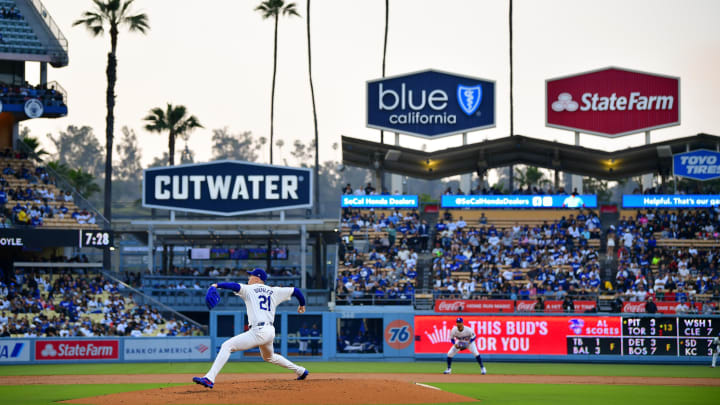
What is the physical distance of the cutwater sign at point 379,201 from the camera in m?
48.6

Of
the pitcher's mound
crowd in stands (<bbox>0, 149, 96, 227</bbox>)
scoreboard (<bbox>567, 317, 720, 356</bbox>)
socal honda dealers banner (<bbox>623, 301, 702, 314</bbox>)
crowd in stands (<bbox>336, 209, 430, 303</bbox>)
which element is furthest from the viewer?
crowd in stands (<bbox>0, 149, 96, 227</bbox>)

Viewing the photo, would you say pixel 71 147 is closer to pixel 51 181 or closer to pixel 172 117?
pixel 172 117

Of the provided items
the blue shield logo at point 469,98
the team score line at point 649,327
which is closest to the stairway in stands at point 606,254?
the blue shield logo at point 469,98

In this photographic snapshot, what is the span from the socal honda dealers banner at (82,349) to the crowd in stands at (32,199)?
10.2 m

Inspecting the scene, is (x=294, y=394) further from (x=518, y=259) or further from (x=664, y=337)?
(x=518, y=259)

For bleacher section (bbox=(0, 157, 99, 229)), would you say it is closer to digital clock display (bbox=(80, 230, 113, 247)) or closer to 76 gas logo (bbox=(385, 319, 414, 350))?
digital clock display (bbox=(80, 230, 113, 247))

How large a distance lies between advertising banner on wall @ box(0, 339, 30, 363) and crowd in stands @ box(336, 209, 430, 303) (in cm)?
1347

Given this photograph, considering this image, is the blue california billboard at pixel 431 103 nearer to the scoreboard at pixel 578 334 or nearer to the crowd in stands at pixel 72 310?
the scoreboard at pixel 578 334

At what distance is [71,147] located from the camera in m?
144

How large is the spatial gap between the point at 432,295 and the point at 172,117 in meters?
26.1

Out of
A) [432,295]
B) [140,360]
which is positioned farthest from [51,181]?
[432,295]

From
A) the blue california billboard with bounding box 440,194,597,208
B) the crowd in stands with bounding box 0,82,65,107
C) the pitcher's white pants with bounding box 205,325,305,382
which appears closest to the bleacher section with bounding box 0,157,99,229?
the crowd in stands with bounding box 0,82,65,107

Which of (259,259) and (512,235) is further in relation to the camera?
(259,259)

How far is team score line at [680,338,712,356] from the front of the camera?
35062 mm
